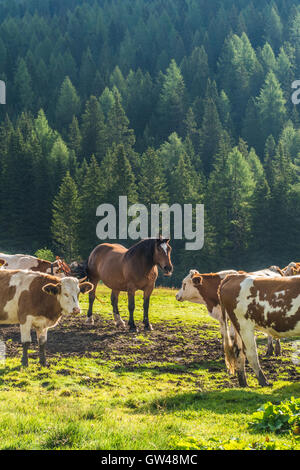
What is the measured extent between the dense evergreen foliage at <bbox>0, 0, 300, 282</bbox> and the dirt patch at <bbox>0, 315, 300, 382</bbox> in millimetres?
47160

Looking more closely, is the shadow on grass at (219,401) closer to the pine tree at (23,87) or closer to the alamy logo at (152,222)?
the alamy logo at (152,222)

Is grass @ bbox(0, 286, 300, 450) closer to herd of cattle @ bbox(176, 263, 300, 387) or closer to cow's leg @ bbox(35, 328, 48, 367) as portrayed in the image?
cow's leg @ bbox(35, 328, 48, 367)

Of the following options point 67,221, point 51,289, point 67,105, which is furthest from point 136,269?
point 67,105

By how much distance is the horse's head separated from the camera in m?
17.1

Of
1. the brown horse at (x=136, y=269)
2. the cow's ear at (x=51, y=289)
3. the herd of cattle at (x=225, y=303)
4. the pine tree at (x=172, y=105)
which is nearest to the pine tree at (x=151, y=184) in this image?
the pine tree at (x=172, y=105)

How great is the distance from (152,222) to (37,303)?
52.7 metres

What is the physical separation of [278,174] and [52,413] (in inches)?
2841

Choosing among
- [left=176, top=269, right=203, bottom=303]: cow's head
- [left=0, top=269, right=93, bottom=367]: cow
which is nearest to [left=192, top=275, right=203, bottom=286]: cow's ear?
[left=176, top=269, right=203, bottom=303]: cow's head

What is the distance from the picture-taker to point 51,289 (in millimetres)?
12477

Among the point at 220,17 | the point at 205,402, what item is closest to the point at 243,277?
the point at 205,402

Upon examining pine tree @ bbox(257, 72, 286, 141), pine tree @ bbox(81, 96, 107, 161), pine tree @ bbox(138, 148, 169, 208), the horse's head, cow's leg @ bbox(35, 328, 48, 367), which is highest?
pine tree @ bbox(257, 72, 286, 141)

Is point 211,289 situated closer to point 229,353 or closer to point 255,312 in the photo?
point 229,353

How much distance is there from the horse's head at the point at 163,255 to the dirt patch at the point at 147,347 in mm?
2086

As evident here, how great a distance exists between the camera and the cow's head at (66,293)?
12.5 metres
